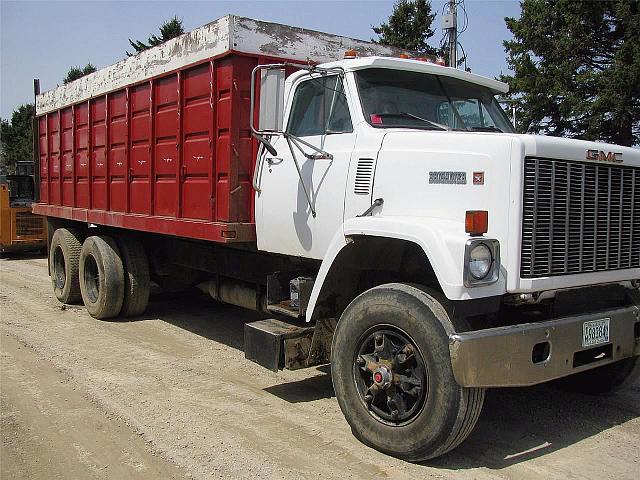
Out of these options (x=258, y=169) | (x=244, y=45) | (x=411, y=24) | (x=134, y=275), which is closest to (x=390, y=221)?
(x=258, y=169)

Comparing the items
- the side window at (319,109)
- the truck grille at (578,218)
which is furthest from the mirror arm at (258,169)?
the truck grille at (578,218)

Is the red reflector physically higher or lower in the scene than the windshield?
lower

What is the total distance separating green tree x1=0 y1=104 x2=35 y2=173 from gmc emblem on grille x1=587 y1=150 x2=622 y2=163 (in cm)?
5009

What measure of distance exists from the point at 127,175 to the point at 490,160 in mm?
5039

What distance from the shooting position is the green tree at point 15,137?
159ft

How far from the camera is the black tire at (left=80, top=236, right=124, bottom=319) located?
8.20 meters

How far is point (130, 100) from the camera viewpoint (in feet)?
24.9

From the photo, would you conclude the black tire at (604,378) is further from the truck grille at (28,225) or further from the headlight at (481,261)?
the truck grille at (28,225)

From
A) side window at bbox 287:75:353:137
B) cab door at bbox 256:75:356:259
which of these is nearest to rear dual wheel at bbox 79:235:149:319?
cab door at bbox 256:75:356:259

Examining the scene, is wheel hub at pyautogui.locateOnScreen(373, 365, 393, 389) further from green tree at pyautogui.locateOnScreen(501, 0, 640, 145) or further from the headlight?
green tree at pyautogui.locateOnScreen(501, 0, 640, 145)

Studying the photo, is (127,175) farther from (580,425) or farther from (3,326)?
(580,425)

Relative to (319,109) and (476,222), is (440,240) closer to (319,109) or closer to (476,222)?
(476,222)

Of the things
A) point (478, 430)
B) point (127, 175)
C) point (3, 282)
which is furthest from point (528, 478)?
point (3, 282)

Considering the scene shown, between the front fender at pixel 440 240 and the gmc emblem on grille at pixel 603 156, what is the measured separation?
96 centimetres
